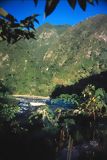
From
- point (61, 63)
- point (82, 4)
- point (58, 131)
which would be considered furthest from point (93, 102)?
point (61, 63)

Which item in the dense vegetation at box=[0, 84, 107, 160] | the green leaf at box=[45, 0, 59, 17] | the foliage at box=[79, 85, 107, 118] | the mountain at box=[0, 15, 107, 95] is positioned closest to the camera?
the green leaf at box=[45, 0, 59, 17]

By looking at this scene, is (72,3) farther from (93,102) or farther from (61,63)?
(61,63)

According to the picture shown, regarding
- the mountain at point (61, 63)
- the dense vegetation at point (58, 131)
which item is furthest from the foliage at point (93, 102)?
the mountain at point (61, 63)

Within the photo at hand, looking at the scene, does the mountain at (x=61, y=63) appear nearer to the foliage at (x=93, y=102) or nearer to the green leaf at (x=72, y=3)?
the foliage at (x=93, y=102)

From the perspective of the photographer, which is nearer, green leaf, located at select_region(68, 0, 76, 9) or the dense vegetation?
green leaf, located at select_region(68, 0, 76, 9)

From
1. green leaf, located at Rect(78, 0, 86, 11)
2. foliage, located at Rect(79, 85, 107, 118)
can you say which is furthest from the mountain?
green leaf, located at Rect(78, 0, 86, 11)

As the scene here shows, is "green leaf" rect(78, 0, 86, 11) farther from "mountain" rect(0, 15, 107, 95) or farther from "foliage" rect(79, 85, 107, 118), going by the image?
"mountain" rect(0, 15, 107, 95)

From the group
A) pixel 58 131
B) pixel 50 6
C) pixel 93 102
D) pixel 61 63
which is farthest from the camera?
pixel 61 63

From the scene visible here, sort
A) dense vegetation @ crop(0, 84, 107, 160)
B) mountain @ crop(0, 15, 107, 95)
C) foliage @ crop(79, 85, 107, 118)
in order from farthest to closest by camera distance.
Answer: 1. mountain @ crop(0, 15, 107, 95)
2. foliage @ crop(79, 85, 107, 118)
3. dense vegetation @ crop(0, 84, 107, 160)

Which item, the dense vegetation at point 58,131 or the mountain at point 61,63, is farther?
the mountain at point 61,63
